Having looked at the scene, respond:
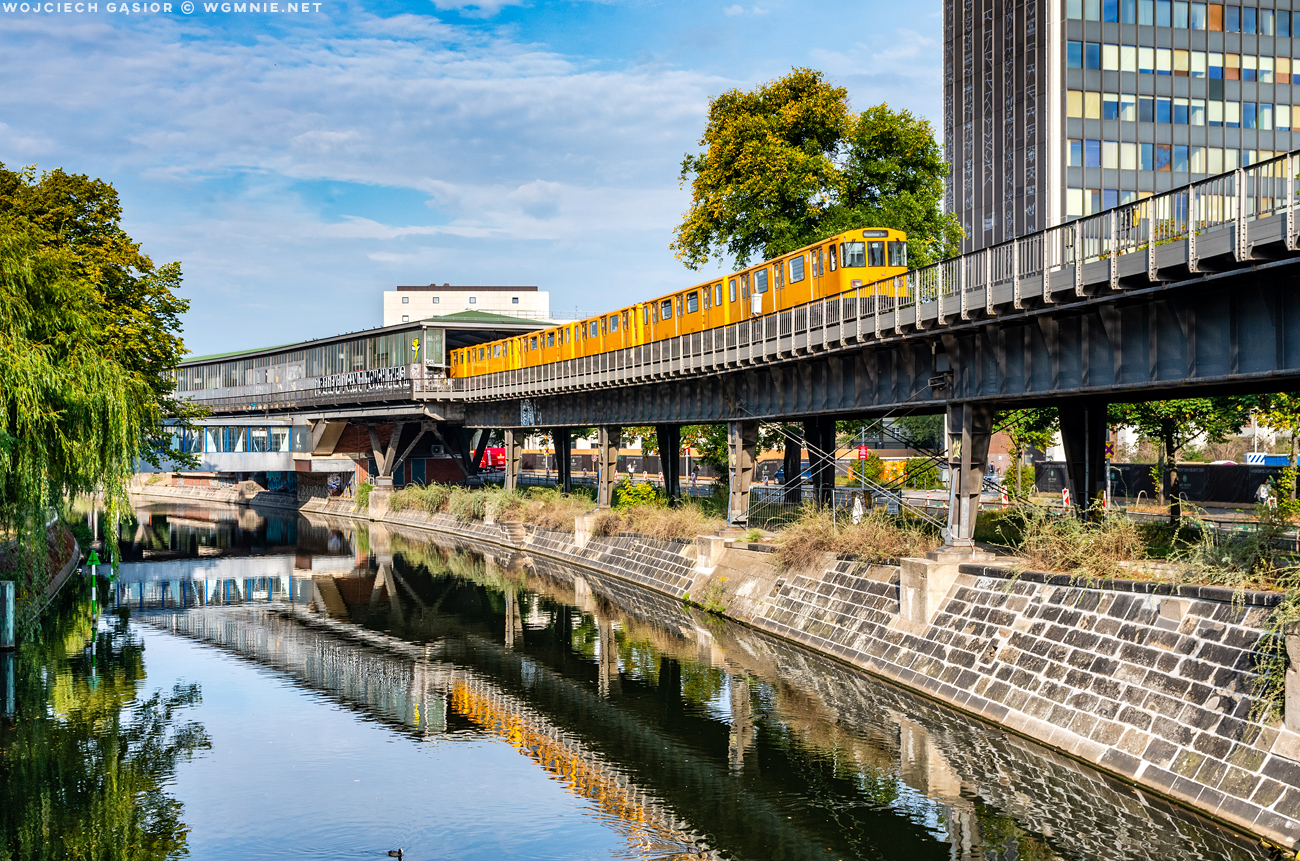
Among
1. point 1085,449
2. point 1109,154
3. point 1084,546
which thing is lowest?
point 1084,546

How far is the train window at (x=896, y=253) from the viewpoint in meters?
30.7

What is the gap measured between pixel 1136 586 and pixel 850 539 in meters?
10.7

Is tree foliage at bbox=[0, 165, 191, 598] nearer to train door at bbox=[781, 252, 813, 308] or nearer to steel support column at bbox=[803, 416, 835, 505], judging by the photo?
train door at bbox=[781, 252, 813, 308]

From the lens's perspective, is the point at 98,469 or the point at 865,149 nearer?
the point at 98,469

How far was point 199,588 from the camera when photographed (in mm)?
43281

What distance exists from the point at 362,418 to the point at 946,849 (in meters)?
65.6

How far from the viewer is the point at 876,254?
3064cm

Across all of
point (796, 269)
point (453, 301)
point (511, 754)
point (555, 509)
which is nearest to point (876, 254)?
point (796, 269)

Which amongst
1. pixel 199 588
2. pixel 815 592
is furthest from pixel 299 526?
pixel 815 592

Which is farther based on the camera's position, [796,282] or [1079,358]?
[796,282]

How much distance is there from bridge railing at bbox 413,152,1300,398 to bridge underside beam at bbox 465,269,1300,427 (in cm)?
60

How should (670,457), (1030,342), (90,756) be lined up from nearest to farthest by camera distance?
(90,756), (1030,342), (670,457)

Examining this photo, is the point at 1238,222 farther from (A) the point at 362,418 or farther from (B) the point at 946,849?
(A) the point at 362,418

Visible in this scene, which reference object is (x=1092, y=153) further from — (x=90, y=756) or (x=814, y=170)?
(x=90, y=756)
